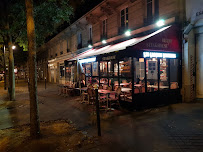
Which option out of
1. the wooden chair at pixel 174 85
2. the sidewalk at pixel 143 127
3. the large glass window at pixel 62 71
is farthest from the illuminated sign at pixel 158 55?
the large glass window at pixel 62 71

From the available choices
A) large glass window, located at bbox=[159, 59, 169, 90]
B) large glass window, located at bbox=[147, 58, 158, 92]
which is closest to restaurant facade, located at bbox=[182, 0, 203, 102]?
large glass window, located at bbox=[159, 59, 169, 90]

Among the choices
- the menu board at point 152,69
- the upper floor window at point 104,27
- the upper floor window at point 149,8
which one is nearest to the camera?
the menu board at point 152,69

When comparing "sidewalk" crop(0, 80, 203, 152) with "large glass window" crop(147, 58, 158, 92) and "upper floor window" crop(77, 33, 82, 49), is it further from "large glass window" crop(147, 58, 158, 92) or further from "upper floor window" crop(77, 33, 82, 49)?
"upper floor window" crop(77, 33, 82, 49)

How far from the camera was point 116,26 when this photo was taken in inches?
484

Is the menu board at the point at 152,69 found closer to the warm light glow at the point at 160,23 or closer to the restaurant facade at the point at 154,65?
the restaurant facade at the point at 154,65

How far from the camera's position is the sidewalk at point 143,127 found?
3.96m

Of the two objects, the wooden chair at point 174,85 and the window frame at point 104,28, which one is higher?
the window frame at point 104,28

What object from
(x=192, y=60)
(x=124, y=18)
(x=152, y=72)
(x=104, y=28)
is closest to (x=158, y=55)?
(x=152, y=72)

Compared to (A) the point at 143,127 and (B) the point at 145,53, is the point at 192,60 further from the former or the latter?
(A) the point at 143,127

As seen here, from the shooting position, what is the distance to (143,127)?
5.21m

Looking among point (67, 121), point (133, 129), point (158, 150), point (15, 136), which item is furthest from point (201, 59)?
point (15, 136)

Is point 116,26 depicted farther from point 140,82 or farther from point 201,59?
point 201,59

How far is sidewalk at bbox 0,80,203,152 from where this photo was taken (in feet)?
13.0

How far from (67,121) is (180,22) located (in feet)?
24.2
